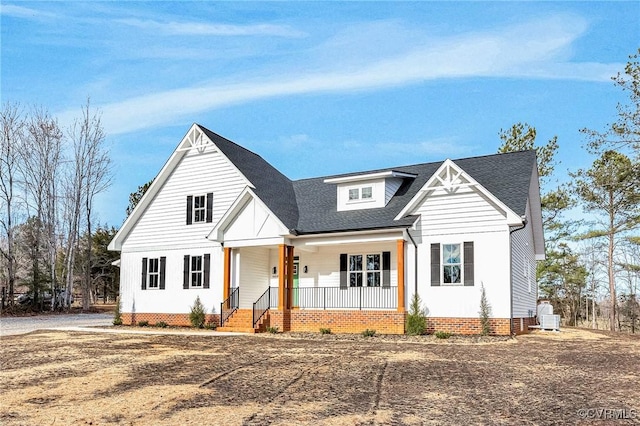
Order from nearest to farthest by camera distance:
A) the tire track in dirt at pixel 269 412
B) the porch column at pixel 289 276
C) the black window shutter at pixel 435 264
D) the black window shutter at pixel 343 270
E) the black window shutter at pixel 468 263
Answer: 1. the tire track in dirt at pixel 269 412
2. the black window shutter at pixel 468 263
3. the black window shutter at pixel 435 264
4. the porch column at pixel 289 276
5. the black window shutter at pixel 343 270

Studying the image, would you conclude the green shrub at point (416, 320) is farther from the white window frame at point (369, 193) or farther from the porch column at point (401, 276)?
the white window frame at point (369, 193)

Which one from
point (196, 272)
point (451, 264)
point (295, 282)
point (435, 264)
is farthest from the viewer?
point (196, 272)

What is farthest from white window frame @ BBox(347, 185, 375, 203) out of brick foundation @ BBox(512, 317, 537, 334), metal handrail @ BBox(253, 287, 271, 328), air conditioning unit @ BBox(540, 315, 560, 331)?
air conditioning unit @ BBox(540, 315, 560, 331)

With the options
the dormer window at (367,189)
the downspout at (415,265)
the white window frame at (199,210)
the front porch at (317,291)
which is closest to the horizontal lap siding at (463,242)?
the downspout at (415,265)

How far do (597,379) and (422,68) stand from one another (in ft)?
28.8

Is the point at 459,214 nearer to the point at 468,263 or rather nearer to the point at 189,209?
the point at 468,263

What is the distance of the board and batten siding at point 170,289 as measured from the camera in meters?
23.4

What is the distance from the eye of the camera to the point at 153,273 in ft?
82.1

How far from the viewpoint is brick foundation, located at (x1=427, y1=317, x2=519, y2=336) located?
725 inches

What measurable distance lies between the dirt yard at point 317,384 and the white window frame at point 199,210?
9.17m

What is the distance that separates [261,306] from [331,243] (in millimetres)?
3764

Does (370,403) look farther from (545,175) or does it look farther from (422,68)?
(545,175)

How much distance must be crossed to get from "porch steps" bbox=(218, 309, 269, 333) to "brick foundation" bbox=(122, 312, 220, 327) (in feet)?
3.36

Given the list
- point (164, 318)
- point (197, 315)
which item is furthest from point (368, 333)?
point (164, 318)
